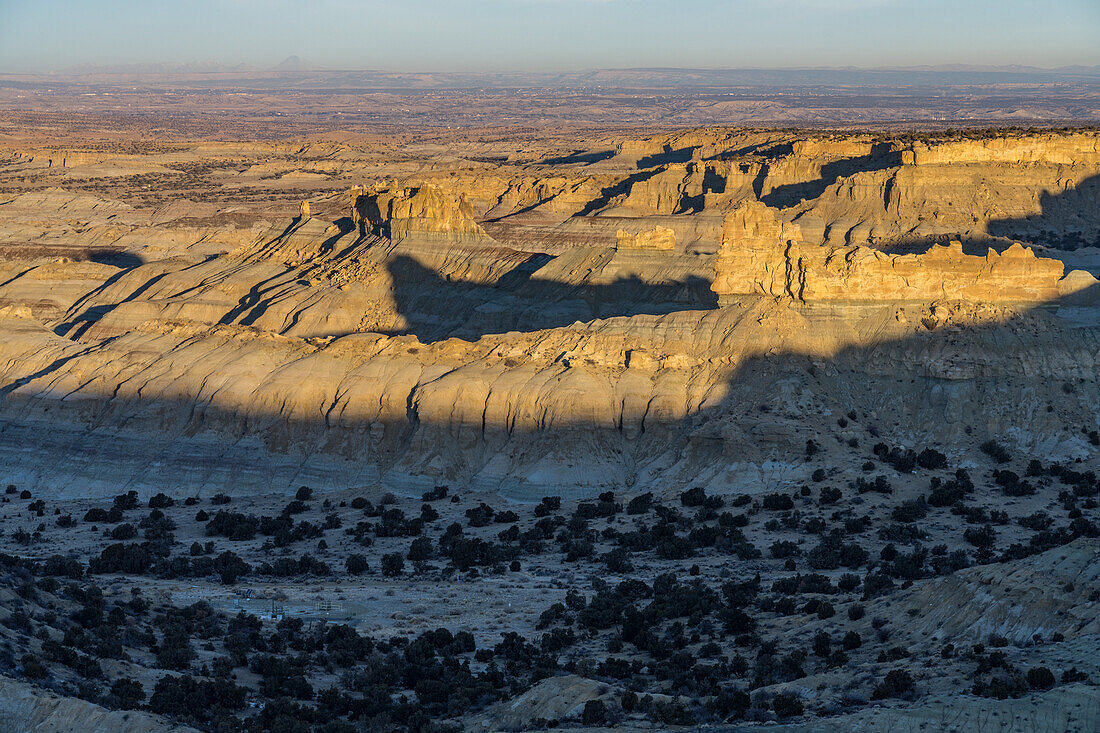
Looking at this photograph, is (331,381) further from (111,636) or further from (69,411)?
(111,636)

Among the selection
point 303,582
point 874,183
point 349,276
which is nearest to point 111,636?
point 303,582

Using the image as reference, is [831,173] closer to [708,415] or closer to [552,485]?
[708,415]

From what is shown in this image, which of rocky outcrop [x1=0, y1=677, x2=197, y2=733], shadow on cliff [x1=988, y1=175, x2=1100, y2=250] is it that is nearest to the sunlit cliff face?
rocky outcrop [x1=0, y1=677, x2=197, y2=733]

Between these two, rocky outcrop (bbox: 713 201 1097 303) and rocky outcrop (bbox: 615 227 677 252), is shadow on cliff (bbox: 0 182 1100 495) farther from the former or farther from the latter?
rocky outcrop (bbox: 615 227 677 252)

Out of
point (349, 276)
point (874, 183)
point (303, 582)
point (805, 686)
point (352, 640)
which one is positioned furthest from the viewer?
point (874, 183)

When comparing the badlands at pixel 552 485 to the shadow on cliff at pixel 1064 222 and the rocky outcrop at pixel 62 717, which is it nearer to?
the rocky outcrop at pixel 62 717

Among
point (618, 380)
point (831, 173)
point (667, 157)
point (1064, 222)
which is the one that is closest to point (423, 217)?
point (618, 380)
